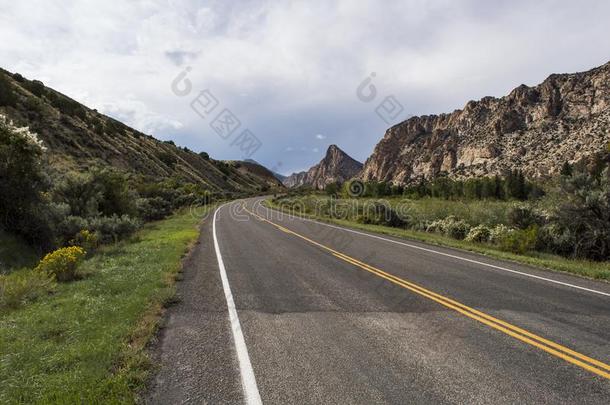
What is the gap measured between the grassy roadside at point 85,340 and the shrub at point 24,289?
0.28 metres

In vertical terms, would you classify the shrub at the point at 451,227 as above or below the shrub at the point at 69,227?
above

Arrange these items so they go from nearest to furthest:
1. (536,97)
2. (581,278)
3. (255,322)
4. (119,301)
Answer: (255,322)
(119,301)
(581,278)
(536,97)

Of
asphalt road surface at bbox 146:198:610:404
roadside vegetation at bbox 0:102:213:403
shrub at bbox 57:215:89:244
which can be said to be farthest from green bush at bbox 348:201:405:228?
shrub at bbox 57:215:89:244

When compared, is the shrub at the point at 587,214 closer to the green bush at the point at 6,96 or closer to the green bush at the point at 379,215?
the green bush at the point at 379,215

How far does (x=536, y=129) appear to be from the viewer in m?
115

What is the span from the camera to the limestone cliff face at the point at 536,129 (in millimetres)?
93125

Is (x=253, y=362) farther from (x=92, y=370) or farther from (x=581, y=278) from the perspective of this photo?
(x=581, y=278)

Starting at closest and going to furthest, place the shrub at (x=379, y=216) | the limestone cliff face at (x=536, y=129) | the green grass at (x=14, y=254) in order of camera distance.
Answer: the green grass at (x=14, y=254), the shrub at (x=379, y=216), the limestone cliff face at (x=536, y=129)

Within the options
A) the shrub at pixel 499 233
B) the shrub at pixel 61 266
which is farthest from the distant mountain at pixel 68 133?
the shrub at pixel 499 233

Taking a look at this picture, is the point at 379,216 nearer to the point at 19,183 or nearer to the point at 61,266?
the point at 19,183

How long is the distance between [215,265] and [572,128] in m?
120

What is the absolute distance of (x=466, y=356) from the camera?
15.4 ft

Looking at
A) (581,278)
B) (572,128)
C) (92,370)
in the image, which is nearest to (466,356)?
(92,370)

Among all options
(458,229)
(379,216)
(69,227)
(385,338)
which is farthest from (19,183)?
(379,216)
